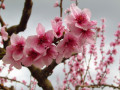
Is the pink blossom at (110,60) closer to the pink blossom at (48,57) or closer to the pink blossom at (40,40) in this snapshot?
the pink blossom at (48,57)

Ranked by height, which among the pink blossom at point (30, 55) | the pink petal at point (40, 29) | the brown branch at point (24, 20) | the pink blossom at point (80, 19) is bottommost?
the pink blossom at point (30, 55)

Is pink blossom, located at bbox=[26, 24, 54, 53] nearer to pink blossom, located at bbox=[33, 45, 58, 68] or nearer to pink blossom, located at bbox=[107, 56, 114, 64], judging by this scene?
pink blossom, located at bbox=[33, 45, 58, 68]

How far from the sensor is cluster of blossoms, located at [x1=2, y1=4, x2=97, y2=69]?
886mm

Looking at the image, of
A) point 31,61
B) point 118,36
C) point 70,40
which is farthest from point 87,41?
point 118,36

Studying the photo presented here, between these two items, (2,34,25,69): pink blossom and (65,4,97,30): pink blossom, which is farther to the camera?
(2,34,25,69): pink blossom

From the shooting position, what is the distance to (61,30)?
933 mm

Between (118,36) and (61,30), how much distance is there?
234 inches

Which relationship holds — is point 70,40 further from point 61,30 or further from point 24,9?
point 24,9

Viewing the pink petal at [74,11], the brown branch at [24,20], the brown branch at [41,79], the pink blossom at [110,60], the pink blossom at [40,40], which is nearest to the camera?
the pink blossom at [40,40]

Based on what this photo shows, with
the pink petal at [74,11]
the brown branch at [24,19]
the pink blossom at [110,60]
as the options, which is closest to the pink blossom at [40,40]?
the pink petal at [74,11]

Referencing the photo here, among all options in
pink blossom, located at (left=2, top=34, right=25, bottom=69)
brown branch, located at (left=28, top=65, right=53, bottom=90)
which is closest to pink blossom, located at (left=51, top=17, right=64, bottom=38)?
pink blossom, located at (left=2, top=34, right=25, bottom=69)

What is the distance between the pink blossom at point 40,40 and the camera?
877 millimetres

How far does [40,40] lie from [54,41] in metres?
0.10

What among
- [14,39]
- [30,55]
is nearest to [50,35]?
[30,55]
